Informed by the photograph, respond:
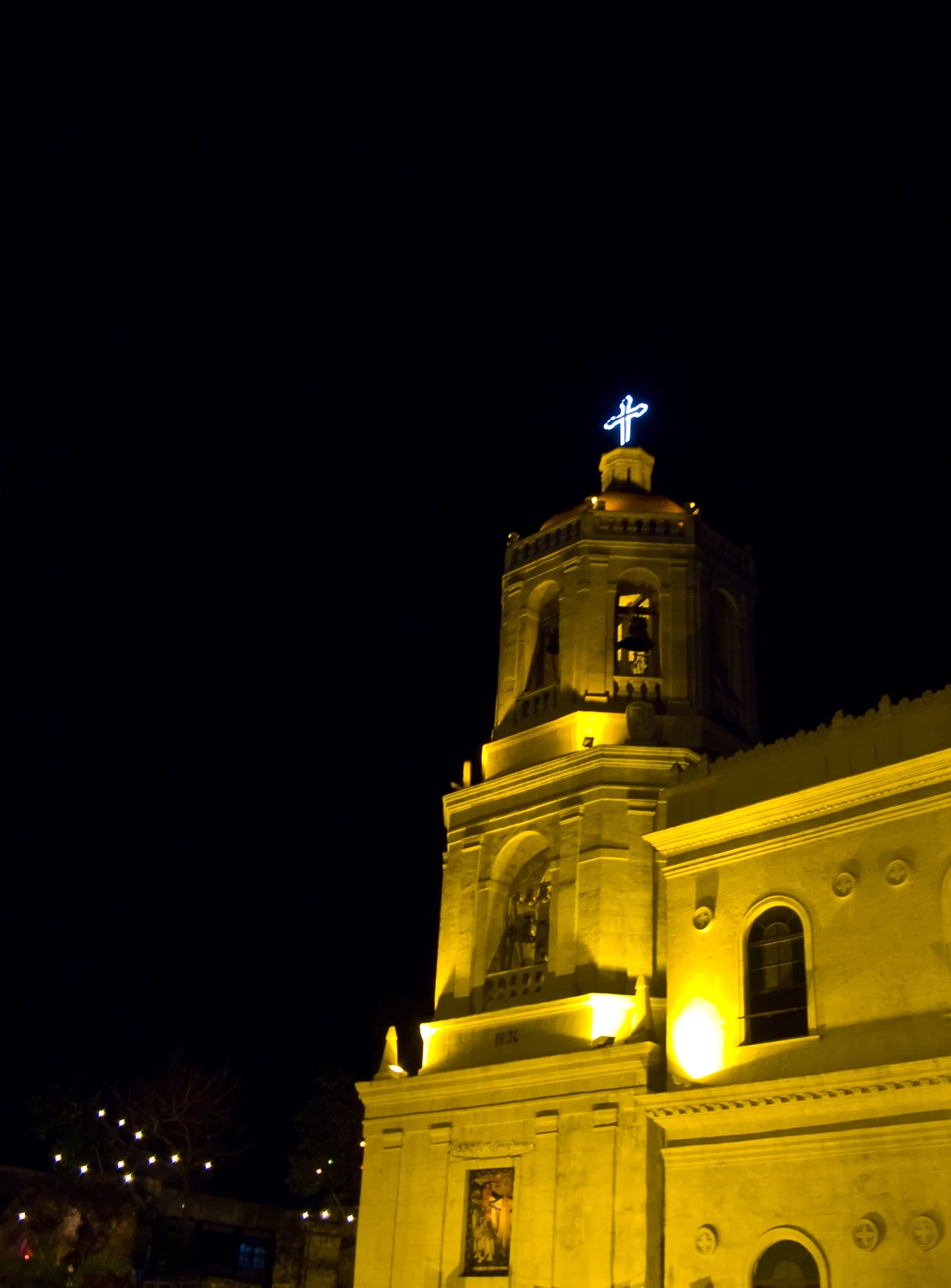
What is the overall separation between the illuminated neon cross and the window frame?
43.1 feet

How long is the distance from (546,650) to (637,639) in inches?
114

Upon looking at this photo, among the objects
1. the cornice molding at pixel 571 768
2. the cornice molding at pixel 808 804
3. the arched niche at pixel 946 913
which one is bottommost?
the arched niche at pixel 946 913

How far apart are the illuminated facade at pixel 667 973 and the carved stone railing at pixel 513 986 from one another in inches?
2.7

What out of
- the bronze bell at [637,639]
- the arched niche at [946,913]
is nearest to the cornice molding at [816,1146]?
the arched niche at [946,913]

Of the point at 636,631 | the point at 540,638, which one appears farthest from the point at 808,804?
the point at 540,638

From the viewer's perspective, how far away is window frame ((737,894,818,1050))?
1973 centimetres

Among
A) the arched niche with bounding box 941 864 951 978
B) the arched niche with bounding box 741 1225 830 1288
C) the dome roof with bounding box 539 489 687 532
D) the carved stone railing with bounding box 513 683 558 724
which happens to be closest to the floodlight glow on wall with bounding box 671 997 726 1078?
the arched niche with bounding box 741 1225 830 1288

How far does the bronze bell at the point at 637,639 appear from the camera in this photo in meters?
26.4

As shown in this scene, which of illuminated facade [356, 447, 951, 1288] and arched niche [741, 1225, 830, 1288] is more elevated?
illuminated facade [356, 447, 951, 1288]

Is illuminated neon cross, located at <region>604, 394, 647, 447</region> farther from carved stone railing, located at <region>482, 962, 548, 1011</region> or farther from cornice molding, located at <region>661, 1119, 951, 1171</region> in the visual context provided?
cornice molding, located at <region>661, 1119, 951, 1171</region>

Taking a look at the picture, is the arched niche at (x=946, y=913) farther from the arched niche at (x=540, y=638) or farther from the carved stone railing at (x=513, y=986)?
the arched niche at (x=540, y=638)

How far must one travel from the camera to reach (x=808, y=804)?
2100 centimetres

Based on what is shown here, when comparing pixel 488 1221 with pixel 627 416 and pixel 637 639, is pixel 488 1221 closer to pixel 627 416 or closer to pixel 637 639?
pixel 637 639

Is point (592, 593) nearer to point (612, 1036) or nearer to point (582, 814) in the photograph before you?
point (582, 814)
